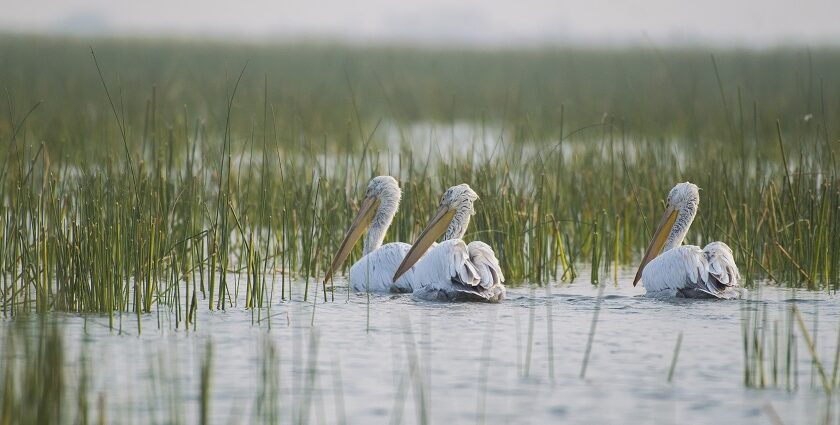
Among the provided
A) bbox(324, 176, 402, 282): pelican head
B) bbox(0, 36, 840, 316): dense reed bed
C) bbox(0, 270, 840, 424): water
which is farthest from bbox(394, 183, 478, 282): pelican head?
bbox(0, 270, 840, 424): water

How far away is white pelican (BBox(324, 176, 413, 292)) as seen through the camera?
26.3ft

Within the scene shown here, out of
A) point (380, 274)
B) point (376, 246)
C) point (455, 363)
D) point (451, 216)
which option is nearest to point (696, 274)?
point (451, 216)

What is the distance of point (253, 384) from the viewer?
513cm

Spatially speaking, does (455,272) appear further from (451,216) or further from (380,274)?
(451,216)

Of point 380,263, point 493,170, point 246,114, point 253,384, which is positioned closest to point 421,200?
point 493,170

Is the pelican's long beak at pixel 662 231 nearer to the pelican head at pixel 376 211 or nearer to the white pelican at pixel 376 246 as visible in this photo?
the white pelican at pixel 376 246

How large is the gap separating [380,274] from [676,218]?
2.09 meters

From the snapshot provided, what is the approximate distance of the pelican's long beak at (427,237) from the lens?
7938 mm

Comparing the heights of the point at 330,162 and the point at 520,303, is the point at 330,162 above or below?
above

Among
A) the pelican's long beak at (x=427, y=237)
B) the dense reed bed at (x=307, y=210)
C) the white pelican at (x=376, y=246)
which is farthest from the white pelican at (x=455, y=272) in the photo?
the dense reed bed at (x=307, y=210)

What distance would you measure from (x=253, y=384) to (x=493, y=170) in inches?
173

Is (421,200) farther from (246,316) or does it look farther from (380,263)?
(246,316)

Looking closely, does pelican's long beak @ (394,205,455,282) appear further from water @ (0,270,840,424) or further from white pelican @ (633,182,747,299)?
white pelican @ (633,182,747,299)

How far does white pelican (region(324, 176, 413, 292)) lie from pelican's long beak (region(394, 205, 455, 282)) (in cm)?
8
